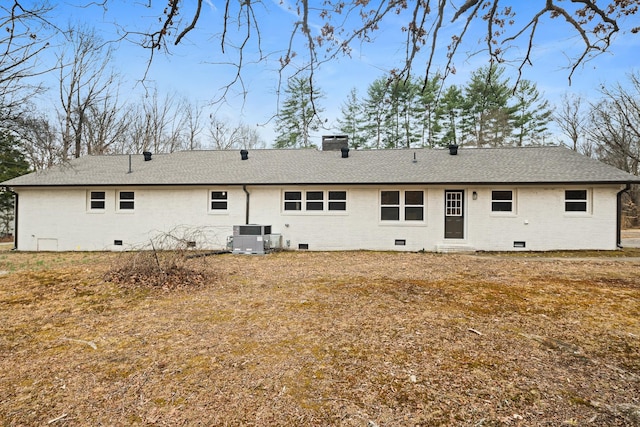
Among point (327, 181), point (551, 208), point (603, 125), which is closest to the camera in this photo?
point (551, 208)

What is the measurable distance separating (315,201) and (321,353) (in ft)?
31.8

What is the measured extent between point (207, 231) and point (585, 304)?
12.1 metres

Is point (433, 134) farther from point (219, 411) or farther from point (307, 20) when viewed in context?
point (219, 411)

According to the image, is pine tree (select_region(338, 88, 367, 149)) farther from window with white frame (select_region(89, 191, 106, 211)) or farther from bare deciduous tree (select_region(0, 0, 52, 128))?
bare deciduous tree (select_region(0, 0, 52, 128))

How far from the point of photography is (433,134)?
24562mm

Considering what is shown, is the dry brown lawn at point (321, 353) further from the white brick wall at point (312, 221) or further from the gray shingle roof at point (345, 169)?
the gray shingle roof at point (345, 169)

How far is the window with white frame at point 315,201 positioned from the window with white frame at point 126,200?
261 inches

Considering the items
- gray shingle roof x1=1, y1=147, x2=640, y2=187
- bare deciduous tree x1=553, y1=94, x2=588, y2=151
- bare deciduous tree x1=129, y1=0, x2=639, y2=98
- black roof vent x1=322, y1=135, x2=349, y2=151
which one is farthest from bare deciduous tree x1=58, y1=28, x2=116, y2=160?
bare deciduous tree x1=553, y1=94, x2=588, y2=151

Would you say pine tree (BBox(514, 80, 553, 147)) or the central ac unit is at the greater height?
pine tree (BBox(514, 80, 553, 147))

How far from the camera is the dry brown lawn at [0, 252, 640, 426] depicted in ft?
8.34

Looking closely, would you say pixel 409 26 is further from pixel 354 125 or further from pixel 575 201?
pixel 354 125

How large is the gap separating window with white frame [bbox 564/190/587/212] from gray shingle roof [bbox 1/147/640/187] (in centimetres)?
60

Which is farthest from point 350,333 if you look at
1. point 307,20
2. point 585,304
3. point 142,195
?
point 142,195

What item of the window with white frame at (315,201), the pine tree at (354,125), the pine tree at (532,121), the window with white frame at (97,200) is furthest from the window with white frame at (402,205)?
the pine tree at (532,121)
